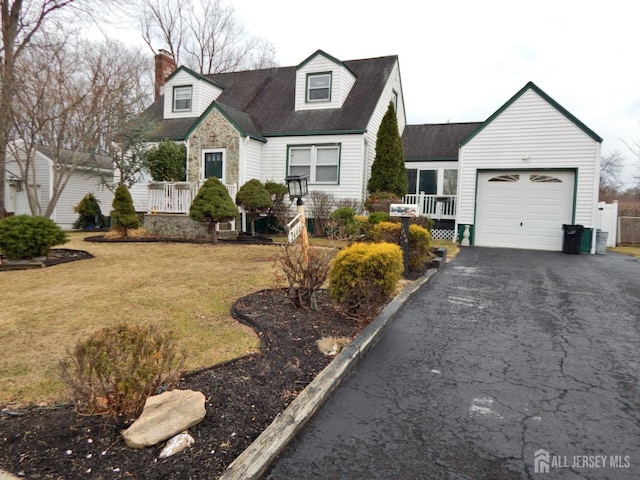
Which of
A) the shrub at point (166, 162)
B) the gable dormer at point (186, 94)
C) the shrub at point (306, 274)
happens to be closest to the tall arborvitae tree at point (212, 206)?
the shrub at point (166, 162)

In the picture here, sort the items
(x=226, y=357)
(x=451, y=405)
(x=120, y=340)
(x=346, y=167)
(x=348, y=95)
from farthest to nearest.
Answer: (x=348, y=95)
(x=346, y=167)
(x=226, y=357)
(x=451, y=405)
(x=120, y=340)

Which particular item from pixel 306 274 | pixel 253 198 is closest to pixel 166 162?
pixel 253 198

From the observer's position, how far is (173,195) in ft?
45.8

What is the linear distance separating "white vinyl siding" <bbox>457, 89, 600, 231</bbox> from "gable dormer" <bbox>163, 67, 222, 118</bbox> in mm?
11984

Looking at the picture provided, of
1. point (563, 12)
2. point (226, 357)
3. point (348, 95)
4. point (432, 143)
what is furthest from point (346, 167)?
point (226, 357)

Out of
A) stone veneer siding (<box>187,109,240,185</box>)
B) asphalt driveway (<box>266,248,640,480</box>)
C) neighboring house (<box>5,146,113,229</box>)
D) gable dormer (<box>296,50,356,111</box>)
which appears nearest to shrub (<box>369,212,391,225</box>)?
asphalt driveway (<box>266,248,640,480</box>)

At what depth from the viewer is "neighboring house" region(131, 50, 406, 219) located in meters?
15.5

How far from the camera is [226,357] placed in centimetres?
375

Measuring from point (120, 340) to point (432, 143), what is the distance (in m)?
17.3

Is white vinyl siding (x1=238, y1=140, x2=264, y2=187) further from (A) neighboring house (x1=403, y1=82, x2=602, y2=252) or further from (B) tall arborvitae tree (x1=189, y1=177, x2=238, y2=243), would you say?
(A) neighboring house (x1=403, y1=82, x2=602, y2=252)

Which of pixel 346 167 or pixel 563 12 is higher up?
pixel 563 12

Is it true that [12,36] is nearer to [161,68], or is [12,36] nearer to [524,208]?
[161,68]

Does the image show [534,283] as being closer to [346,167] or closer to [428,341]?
[428,341]

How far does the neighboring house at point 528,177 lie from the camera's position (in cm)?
1306
